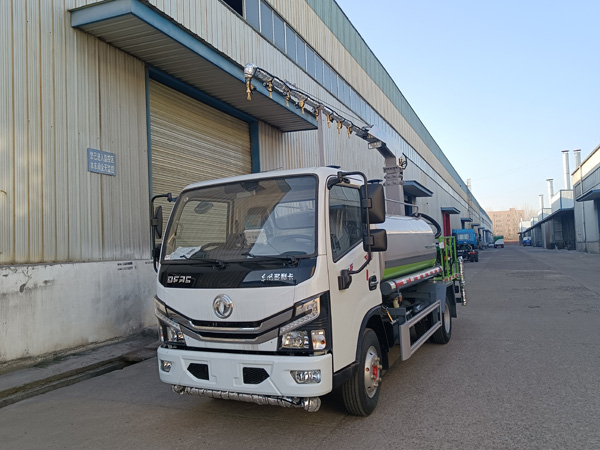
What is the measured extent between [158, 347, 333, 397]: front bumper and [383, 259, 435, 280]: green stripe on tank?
196 centimetres

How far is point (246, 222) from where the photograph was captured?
4.35 meters

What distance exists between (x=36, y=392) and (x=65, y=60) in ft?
17.4

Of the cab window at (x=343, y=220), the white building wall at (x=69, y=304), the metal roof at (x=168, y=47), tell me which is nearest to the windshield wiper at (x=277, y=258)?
the cab window at (x=343, y=220)

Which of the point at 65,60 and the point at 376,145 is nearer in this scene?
the point at 65,60

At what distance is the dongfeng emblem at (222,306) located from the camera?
3924 millimetres

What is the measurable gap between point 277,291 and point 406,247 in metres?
3.02

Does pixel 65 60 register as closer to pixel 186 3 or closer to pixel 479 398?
pixel 186 3

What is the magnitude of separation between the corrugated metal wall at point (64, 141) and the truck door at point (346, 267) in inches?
200

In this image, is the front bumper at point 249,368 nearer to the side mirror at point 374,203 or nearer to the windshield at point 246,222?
the windshield at point 246,222

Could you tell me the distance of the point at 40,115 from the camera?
726 cm

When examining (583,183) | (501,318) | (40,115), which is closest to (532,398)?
(501,318)

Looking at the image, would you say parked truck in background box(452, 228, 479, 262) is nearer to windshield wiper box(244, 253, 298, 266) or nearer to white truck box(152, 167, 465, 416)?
white truck box(152, 167, 465, 416)

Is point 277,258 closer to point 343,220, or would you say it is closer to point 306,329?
point 306,329

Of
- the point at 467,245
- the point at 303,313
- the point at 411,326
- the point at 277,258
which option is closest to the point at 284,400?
the point at 303,313
